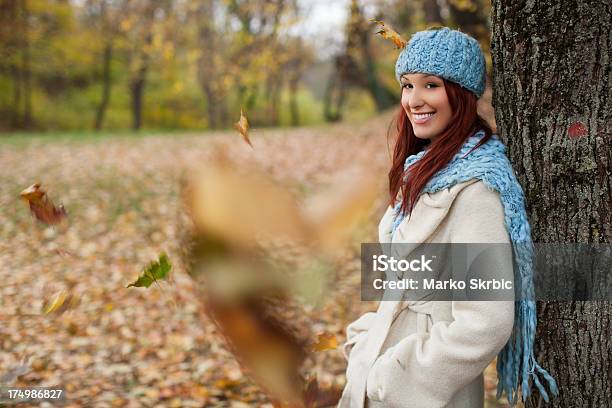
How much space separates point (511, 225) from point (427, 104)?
42cm

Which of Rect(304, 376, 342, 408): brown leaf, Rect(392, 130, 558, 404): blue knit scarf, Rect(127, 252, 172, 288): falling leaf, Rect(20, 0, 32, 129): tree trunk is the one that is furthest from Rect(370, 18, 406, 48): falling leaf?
Rect(20, 0, 32, 129): tree trunk

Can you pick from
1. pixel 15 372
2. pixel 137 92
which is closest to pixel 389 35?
pixel 15 372

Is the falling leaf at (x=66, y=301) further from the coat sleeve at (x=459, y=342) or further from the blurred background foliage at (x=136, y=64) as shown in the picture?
the blurred background foliage at (x=136, y=64)

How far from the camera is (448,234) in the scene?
157cm

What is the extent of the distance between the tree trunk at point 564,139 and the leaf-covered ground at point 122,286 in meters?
1.75

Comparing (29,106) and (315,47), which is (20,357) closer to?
(29,106)

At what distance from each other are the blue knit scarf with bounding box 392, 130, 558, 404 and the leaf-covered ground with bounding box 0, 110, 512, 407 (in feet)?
5.32

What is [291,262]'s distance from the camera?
5883 mm

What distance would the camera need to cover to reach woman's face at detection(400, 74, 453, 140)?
5.37 ft

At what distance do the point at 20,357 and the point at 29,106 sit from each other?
20393 mm

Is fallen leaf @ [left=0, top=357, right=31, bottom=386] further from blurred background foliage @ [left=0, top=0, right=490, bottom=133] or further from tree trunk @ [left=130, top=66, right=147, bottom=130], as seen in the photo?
tree trunk @ [left=130, top=66, right=147, bottom=130]

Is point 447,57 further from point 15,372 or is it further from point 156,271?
point 15,372

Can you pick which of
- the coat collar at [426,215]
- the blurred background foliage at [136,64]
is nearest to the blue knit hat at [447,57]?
the coat collar at [426,215]

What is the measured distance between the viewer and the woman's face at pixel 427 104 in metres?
1.64
